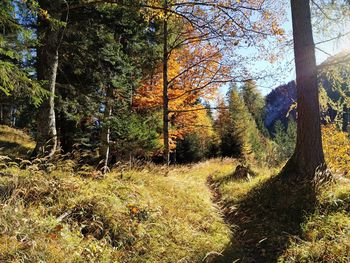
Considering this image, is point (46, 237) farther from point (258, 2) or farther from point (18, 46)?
point (258, 2)

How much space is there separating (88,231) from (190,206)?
266 centimetres

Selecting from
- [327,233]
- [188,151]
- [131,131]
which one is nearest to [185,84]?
[131,131]

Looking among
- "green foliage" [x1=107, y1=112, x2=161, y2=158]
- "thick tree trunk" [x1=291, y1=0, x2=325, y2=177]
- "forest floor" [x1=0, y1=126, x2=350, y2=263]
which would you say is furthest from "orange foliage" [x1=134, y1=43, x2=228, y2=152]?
"forest floor" [x1=0, y1=126, x2=350, y2=263]

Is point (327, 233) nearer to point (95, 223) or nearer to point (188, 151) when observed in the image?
point (95, 223)

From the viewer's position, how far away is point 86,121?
46.2 feet

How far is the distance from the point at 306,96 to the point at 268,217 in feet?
9.71

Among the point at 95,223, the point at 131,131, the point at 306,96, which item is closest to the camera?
the point at 95,223

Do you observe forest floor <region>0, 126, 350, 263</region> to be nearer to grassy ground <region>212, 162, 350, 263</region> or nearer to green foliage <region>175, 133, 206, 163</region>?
grassy ground <region>212, 162, 350, 263</region>

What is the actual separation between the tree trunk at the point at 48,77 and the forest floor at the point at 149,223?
1.55 m

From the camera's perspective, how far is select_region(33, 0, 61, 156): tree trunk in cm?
692

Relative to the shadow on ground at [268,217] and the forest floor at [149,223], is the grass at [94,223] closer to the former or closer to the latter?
the forest floor at [149,223]

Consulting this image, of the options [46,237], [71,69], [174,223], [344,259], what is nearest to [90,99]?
[71,69]

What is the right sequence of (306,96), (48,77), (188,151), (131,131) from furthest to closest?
(188,151), (131,131), (48,77), (306,96)

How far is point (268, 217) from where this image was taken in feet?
19.5
